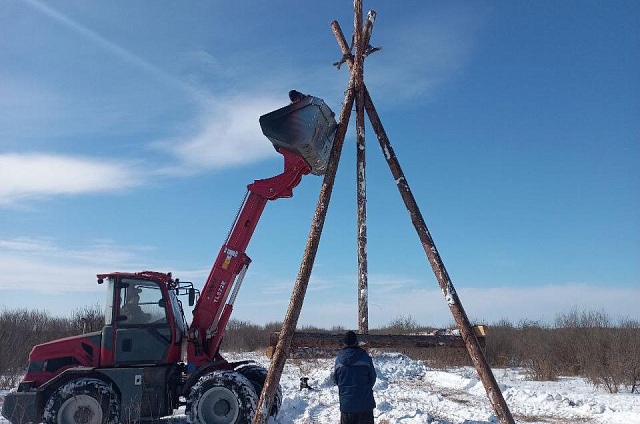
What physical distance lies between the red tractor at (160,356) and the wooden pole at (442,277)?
0.76 meters

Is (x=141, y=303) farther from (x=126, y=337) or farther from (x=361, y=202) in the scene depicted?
(x=361, y=202)

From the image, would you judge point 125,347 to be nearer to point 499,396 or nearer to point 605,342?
point 499,396

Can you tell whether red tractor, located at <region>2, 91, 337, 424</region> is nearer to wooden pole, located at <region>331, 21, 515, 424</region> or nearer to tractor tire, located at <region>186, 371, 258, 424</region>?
tractor tire, located at <region>186, 371, 258, 424</region>

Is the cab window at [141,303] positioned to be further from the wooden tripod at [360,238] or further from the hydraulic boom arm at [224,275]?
the wooden tripod at [360,238]

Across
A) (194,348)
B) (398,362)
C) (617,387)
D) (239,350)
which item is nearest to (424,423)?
(194,348)

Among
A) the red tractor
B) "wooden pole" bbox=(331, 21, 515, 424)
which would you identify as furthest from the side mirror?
"wooden pole" bbox=(331, 21, 515, 424)

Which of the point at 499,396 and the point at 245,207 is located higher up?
the point at 245,207

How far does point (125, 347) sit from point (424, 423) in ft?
16.2

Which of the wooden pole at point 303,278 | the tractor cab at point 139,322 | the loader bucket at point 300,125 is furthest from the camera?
the tractor cab at point 139,322

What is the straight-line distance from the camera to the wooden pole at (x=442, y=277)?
21.2ft

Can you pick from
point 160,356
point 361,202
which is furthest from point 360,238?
point 160,356

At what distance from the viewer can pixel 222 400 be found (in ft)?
26.5

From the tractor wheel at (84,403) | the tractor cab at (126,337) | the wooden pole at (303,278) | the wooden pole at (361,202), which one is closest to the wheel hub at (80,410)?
the tractor wheel at (84,403)

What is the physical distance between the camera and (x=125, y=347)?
27.6 feet
